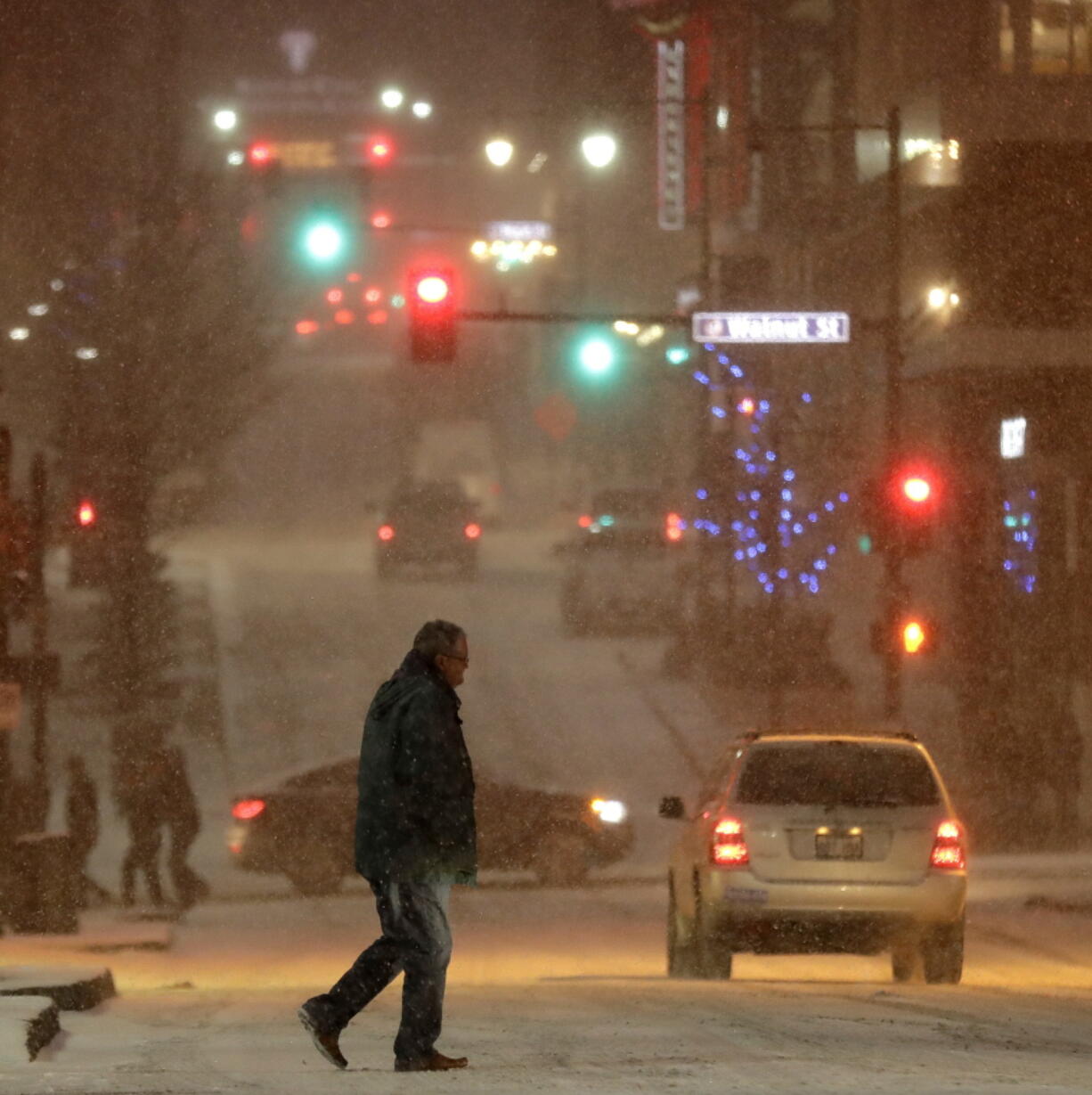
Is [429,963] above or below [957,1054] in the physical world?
above

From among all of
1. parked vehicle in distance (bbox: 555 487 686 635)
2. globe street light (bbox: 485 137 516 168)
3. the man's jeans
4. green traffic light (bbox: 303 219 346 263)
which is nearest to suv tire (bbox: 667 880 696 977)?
the man's jeans

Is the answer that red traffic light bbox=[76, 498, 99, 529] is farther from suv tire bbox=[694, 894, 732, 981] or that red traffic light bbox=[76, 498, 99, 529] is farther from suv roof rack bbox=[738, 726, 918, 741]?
suv tire bbox=[694, 894, 732, 981]

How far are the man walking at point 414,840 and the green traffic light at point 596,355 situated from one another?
16.5 meters

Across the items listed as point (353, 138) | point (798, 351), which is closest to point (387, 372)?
point (353, 138)

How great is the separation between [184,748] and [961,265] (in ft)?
50.7

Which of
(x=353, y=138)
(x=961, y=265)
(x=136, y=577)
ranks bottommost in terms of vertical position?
(x=136, y=577)

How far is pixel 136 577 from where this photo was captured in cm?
3919

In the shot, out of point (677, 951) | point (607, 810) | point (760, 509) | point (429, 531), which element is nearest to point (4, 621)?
point (607, 810)

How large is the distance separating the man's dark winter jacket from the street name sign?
13318 millimetres

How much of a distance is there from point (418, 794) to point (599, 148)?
734 inches

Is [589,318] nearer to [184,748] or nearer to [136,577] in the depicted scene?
[184,748]

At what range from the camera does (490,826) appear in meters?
20.2

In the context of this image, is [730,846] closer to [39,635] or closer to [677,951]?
[677,951]

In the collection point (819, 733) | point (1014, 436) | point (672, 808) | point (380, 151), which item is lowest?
point (672, 808)
